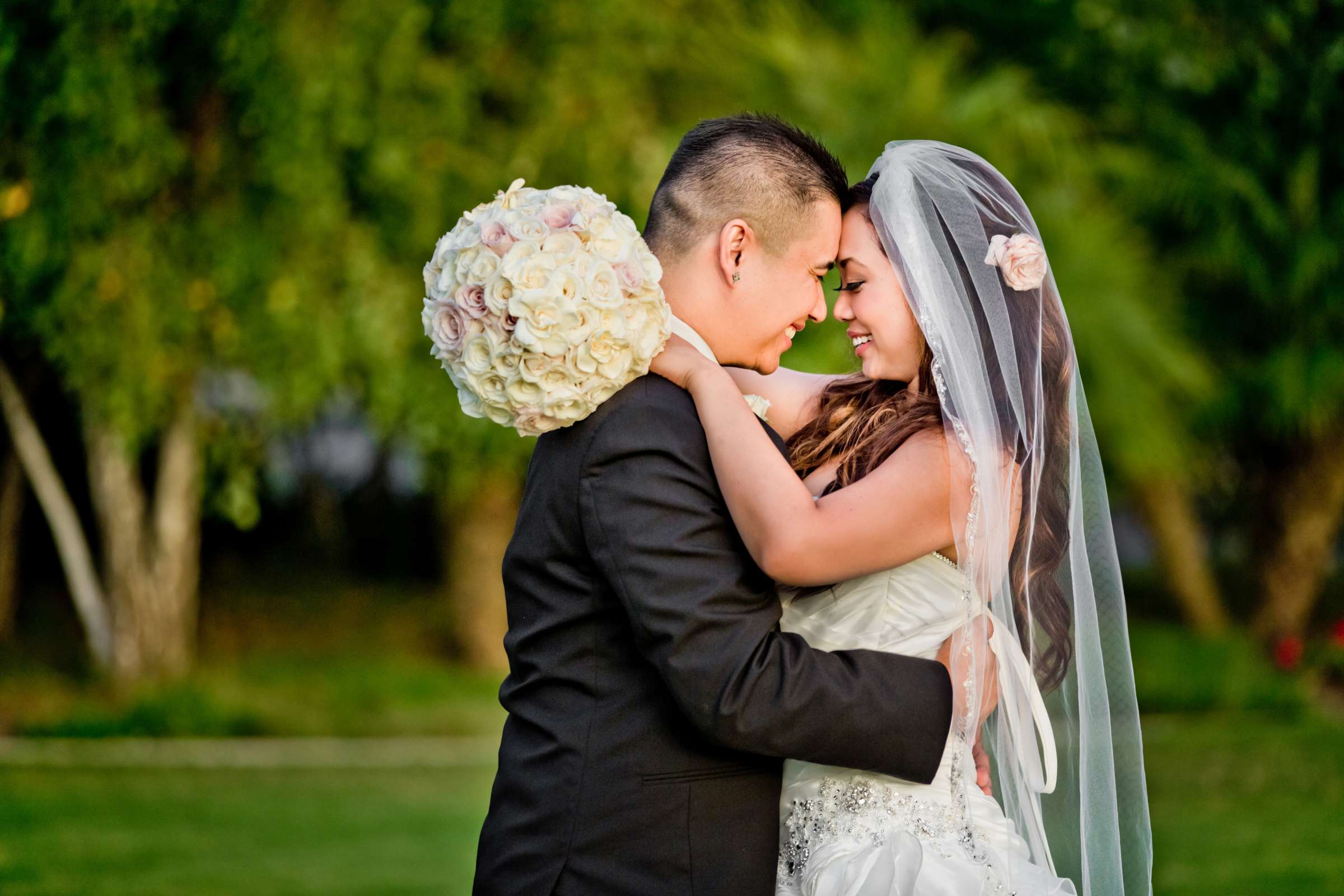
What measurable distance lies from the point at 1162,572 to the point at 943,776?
14841 millimetres

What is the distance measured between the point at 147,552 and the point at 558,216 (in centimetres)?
1049

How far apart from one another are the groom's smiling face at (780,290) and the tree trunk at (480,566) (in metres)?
10.5

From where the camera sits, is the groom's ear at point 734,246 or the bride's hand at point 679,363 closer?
the bride's hand at point 679,363

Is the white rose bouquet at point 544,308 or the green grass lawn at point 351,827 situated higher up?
the white rose bouquet at point 544,308

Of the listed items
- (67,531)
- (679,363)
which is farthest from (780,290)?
(67,531)

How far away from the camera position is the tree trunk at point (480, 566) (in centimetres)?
1389

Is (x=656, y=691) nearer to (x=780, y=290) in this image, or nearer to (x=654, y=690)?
(x=654, y=690)

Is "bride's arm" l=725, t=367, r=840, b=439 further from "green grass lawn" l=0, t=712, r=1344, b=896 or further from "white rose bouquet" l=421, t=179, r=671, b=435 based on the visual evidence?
"green grass lawn" l=0, t=712, r=1344, b=896

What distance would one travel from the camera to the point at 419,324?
1032 cm

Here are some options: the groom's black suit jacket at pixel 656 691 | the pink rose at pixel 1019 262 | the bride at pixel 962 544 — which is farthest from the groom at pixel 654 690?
the pink rose at pixel 1019 262

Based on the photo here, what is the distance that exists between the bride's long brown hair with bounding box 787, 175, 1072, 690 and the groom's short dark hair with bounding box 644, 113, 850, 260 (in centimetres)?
21

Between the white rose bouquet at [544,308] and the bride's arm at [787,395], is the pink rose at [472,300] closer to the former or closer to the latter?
the white rose bouquet at [544,308]

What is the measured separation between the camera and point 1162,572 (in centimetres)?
1677

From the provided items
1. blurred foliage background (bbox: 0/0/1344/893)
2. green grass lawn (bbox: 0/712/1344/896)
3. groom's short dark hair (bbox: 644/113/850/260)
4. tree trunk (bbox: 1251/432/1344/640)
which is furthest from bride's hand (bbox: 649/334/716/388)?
tree trunk (bbox: 1251/432/1344/640)
